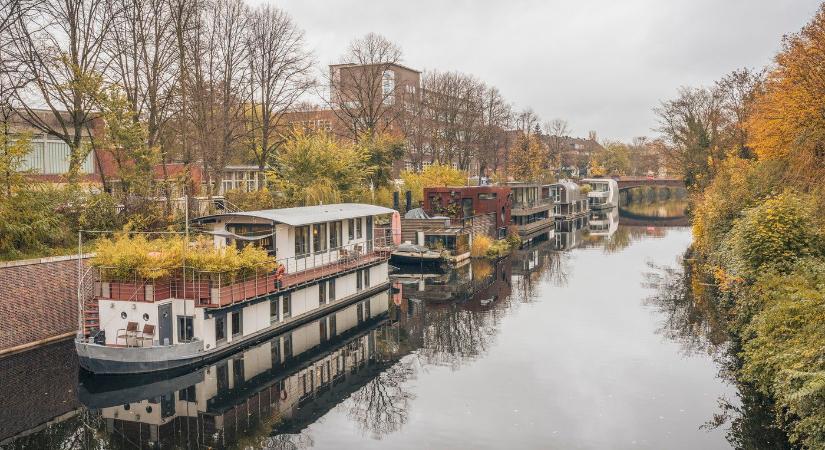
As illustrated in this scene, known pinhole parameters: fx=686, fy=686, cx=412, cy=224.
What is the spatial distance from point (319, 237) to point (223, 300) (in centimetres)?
983

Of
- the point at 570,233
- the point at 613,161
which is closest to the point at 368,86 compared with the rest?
the point at 570,233

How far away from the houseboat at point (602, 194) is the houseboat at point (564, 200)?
13229mm

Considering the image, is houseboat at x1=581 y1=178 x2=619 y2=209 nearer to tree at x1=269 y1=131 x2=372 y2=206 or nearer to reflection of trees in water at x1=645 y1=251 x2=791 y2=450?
reflection of trees in water at x1=645 y1=251 x2=791 y2=450

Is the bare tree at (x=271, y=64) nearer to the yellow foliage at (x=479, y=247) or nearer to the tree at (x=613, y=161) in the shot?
the yellow foliage at (x=479, y=247)

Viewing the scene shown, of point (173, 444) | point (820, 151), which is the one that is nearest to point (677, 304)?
point (820, 151)

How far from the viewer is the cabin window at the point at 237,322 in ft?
87.8

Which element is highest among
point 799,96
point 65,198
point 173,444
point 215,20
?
point 215,20

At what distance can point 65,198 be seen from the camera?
32.7 m

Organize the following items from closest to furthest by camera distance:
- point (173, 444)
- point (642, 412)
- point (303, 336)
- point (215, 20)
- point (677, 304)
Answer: point (173, 444) < point (642, 412) < point (303, 336) < point (677, 304) < point (215, 20)

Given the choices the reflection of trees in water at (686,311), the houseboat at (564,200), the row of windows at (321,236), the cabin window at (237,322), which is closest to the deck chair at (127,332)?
the cabin window at (237,322)

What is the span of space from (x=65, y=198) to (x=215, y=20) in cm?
1930

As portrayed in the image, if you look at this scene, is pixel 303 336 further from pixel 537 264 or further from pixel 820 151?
pixel 537 264

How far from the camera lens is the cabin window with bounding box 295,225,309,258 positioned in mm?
31984

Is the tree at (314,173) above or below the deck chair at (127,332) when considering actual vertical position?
above
